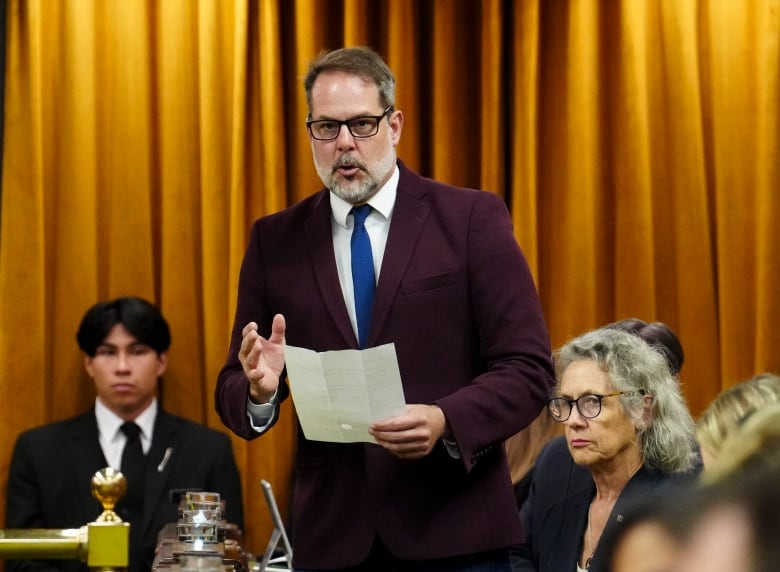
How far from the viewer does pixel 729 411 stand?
2.02 m

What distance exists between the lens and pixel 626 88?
14.5 feet

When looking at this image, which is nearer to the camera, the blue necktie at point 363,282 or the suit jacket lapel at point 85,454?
the blue necktie at point 363,282

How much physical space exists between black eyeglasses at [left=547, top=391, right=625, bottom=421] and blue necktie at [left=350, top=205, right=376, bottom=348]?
93cm

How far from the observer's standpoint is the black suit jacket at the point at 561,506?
9.32 feet

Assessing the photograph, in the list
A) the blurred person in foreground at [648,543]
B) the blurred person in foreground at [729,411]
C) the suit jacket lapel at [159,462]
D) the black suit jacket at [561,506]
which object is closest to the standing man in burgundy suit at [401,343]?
the blurred person in foreground at [729,411]

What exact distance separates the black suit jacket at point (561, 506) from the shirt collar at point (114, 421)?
1.68 meters

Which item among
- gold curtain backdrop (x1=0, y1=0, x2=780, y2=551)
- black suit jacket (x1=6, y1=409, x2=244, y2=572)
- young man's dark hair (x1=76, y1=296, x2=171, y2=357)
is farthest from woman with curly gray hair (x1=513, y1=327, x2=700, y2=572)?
young man's dark hair (x1=76, y1=296, x2=171, y2=357)

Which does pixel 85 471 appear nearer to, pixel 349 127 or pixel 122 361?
pixel 122 361

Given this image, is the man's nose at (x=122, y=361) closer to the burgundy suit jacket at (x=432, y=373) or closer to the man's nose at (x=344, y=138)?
the burgundy suit jacket at (x=432, y=373)

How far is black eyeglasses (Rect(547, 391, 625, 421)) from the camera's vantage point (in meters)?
2.97

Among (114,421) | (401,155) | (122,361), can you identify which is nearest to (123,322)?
(122,361)

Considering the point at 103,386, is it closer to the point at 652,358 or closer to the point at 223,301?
the point at 223,301

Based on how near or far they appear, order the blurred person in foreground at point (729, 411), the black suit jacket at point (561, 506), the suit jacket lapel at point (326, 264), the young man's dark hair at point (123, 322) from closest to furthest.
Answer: the blurred person in foreground at point (729, 411) < the suit jacket lapel at point (326, 264) < the black suit jacket at point (561, 506) < the young man's dark hair at point (123, 322)

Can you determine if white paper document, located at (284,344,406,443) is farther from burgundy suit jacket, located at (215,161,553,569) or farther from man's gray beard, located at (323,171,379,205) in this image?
man's gray beard, located at (323,171,379,205)
